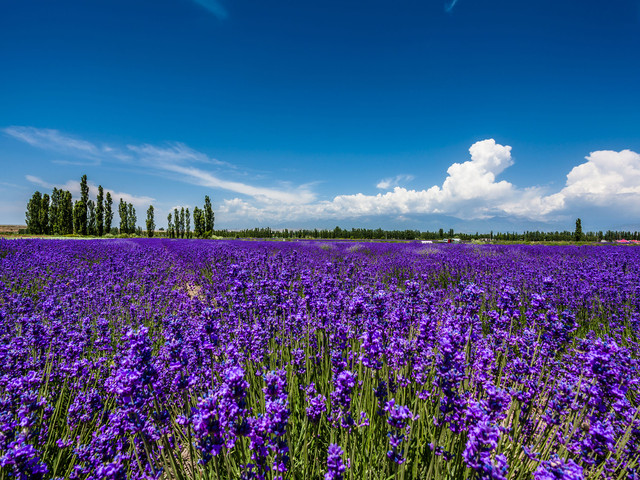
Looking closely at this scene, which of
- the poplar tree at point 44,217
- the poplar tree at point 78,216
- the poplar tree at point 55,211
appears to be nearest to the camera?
the poplar tree at point 78,216

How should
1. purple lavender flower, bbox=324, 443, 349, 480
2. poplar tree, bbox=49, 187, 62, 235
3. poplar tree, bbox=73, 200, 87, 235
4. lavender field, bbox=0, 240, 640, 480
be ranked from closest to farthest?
purple lavender flower, bbox=324, 443, 349, 480, lavender field, bbox=0, 240, 640, 480, poplar tree, bbox=73, 200, 87, 235, poplar tree, bbox=49, 187, 62, 235

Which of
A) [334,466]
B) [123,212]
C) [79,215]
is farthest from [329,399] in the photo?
[123,212]

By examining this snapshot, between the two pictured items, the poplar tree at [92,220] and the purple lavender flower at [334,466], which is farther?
the poplar tree at [92,220]

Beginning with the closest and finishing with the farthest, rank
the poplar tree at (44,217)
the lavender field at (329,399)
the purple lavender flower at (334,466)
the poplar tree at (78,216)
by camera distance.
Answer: the purple lavender flower at (334,466)
the lavender field at (329,399)
the poplar tree at (78,216)
the poplar tree at (44,217)

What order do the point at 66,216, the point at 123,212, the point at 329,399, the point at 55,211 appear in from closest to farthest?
the point at 329,399 → the point at 66,216 → the point at 55,211 → the point at 123,212

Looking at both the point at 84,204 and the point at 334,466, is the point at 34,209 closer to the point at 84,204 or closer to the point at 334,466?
the point at 84,204

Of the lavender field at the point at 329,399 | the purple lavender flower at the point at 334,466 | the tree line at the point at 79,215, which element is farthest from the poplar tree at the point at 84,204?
the purple lavender flower at the point at 334,466

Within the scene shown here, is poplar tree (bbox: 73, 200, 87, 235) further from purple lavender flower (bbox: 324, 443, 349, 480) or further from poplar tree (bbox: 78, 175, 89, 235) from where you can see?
purple lavender flower (bbox: 324, 443, 349, 480)

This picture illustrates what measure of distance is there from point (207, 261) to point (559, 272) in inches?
473

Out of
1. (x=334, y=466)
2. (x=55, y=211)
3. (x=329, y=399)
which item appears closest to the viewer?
(x=334, y=466)

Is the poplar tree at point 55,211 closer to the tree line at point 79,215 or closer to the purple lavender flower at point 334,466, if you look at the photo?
the tree line at point 79,215

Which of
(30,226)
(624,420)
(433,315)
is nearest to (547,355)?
(624,420)

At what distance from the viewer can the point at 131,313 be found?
462 centimetres

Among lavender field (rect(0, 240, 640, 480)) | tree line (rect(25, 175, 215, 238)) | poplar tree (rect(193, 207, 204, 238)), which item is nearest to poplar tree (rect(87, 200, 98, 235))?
tree line (rect(25, 175, 215, 238))
